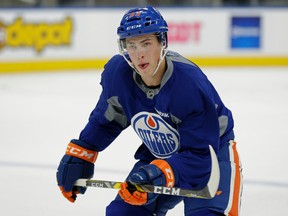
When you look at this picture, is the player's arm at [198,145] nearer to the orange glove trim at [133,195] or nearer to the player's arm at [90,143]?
the orange glove trim at [133,195]

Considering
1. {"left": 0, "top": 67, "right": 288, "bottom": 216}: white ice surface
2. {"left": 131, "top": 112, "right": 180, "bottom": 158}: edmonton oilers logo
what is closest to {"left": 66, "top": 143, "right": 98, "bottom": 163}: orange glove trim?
{"left": 131, "top": 112, "right": 180, "bottom": 158}: edmonton oilers logo

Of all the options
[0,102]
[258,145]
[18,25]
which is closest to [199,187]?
[258,145]

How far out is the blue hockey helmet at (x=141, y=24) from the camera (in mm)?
2029

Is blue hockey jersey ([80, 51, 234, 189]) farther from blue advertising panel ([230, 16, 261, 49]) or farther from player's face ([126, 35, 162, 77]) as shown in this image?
blue advertising panel ([230, 16, 261, 49])

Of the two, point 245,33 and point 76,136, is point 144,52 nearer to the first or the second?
point 76,136

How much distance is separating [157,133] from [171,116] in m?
0.11

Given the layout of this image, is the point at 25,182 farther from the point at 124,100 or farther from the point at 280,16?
the point at 280,16

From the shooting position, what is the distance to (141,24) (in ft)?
6.66

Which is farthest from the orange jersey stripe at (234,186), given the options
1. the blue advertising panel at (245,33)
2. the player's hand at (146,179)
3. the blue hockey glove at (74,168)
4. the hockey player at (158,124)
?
the blue advertising panel at (245,33)

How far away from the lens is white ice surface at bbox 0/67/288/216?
10.6 feet

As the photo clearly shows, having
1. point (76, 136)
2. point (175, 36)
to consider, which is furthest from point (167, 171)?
A: point (175, 36)

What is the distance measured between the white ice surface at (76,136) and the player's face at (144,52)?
3.78ft

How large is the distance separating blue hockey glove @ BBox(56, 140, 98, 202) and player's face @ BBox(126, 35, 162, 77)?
450 millimetres

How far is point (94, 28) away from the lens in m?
9.82
